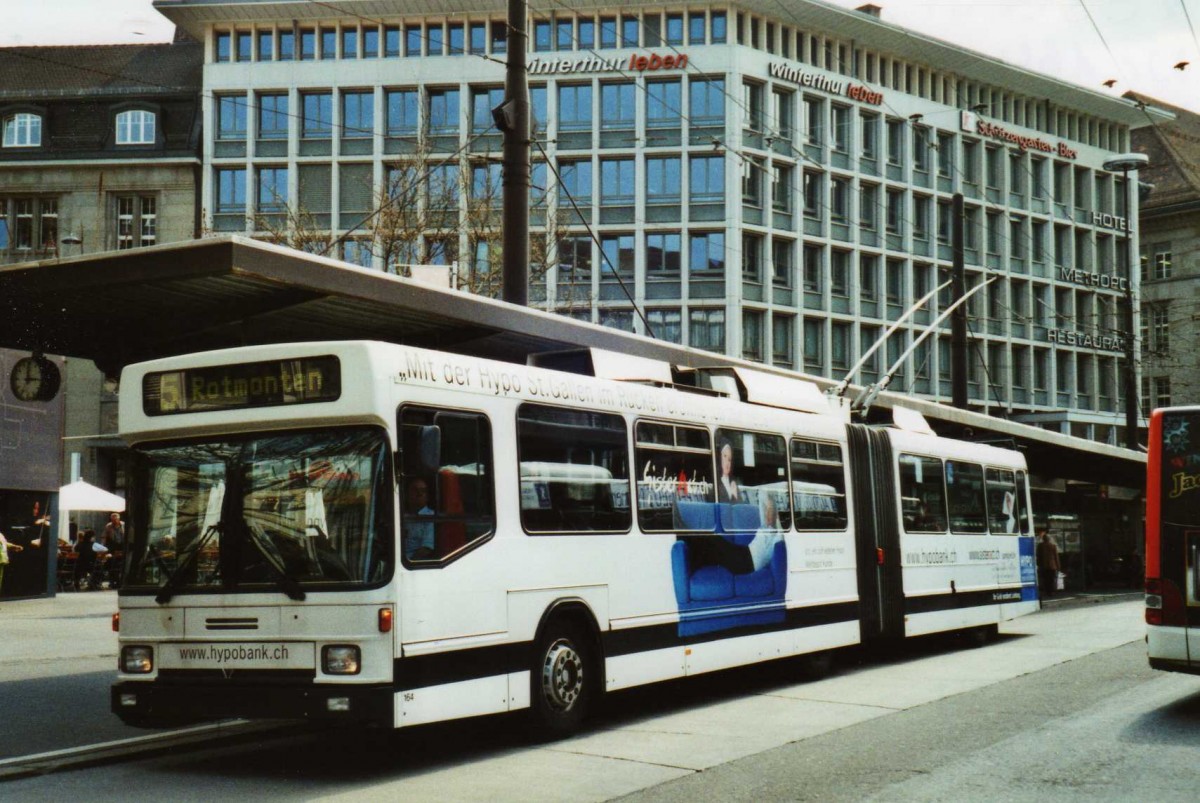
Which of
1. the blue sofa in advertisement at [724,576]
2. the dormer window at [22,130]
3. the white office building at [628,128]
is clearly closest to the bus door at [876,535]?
the blue sofa in advertisement at [724,576]

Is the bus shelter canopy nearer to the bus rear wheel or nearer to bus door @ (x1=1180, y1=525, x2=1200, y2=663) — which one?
the bus rear wheel

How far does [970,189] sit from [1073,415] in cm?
1233

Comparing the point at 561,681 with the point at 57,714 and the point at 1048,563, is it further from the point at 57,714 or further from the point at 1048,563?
the point at 1048,563

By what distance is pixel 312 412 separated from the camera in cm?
920

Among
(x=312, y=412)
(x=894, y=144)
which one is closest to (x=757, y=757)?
(x=312, y=412)

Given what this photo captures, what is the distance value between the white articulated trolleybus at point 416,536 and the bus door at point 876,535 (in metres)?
3.06

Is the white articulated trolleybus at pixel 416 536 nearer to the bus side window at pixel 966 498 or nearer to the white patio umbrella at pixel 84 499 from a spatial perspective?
the bus side window at pixel 966 498

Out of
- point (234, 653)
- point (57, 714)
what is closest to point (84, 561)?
point (57, 714)

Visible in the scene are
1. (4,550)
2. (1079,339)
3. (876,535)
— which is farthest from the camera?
(1079,339)

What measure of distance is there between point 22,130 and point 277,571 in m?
51.2

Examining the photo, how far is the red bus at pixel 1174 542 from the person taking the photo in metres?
11.5

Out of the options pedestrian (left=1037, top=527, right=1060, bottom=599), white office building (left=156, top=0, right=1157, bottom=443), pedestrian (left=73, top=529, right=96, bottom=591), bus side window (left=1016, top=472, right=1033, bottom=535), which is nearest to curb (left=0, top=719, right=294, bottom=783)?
bus side window (left=1016, top=472, right=1033, bottom=535)

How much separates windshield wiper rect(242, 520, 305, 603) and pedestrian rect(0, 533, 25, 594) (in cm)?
1842

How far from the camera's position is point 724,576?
13070mm
